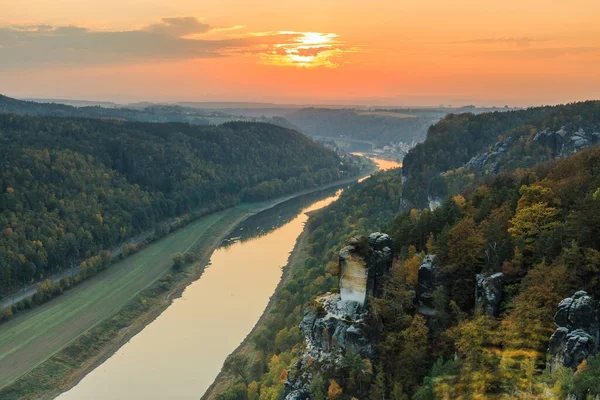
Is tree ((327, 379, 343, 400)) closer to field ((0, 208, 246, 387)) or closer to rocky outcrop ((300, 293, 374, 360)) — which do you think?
rocky outcrop ((300, 293, 374, 360))

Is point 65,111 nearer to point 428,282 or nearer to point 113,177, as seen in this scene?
point 113,177

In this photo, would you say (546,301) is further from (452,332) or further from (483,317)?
(452,332)

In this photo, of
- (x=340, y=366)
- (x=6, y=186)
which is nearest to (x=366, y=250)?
(x=340, y=366)

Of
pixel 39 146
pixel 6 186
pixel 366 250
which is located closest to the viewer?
pixel 366 250

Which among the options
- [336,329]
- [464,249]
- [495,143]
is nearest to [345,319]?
[336,329]

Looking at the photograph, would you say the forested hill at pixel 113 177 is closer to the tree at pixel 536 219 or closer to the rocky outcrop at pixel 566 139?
the tree at pixel 536 219

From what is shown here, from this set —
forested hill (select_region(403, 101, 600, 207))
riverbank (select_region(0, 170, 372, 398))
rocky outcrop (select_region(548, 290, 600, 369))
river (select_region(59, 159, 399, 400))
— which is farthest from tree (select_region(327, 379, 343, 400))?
forested hill (select_region(403, 101, 600, 207))

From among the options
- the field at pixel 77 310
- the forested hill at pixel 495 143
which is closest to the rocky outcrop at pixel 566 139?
the forested hill at pixel 495 143
